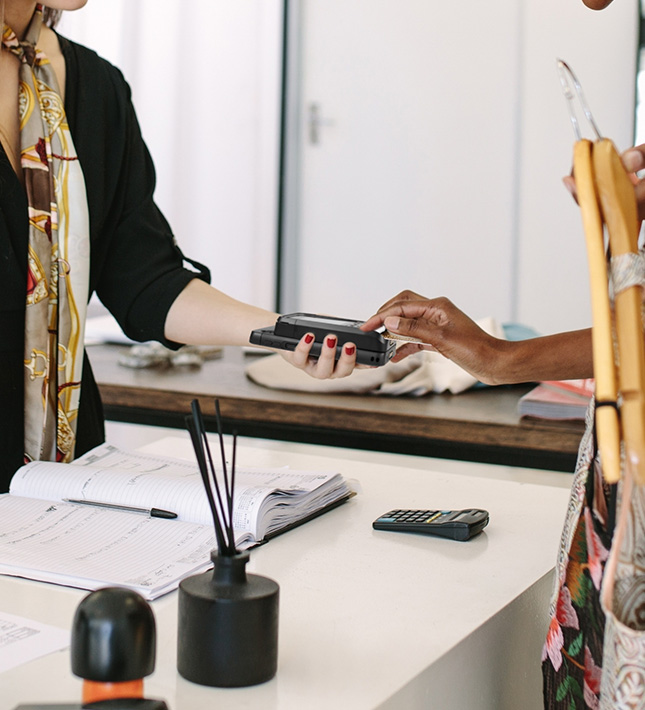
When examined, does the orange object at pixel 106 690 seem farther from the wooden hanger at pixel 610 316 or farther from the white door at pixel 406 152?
the white door at pixel 406 152

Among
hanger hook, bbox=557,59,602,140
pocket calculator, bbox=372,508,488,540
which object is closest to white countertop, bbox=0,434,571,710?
pocket calculator, bbox=372,508,488,540

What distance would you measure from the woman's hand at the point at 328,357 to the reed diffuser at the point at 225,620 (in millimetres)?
508

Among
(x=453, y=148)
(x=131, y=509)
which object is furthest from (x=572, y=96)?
(x=453, y=148)

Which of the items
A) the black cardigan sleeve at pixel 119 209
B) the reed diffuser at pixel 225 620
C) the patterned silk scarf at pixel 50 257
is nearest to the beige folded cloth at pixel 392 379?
the black cardigan sleeve at pixel 119 209

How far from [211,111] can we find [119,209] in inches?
85.3

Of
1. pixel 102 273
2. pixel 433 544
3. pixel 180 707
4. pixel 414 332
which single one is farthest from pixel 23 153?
pixel 180 707

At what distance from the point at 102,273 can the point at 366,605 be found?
753 millimetres

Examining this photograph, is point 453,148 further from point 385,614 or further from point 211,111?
point 385,614

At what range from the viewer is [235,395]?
193 centimetres

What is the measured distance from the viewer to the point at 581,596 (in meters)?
0.74

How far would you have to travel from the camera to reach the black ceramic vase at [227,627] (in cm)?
63

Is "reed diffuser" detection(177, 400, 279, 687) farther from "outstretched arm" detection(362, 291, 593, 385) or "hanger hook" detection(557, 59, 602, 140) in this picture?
"outstretched arm" detection(362, 291, 593, 385)

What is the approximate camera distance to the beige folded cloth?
1.95 m

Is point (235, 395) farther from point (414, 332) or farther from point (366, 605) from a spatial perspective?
point (366, 605)
